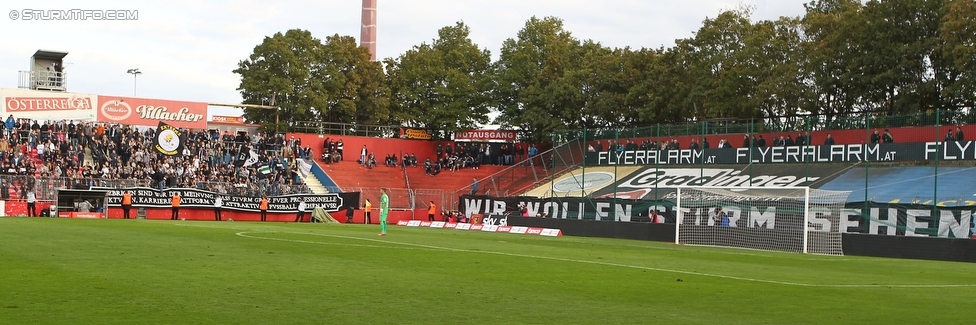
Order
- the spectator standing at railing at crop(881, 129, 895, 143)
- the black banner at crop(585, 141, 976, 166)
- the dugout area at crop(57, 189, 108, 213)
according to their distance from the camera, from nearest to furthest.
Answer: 1. the black banner at crop(585, 141, 976, 166)
2. the spectator standing at railing at crop(881, 129, 895, 143)
3. the dugout area at crop(57, 189, 108, 213)

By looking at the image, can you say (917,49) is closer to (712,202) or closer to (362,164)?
(712,202)

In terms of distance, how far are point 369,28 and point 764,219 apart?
62475mm

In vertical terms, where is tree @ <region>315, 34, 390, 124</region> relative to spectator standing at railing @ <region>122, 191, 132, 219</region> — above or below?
above

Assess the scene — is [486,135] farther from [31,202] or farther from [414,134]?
[31,202]

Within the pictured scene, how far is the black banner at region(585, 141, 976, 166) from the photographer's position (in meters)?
38.7

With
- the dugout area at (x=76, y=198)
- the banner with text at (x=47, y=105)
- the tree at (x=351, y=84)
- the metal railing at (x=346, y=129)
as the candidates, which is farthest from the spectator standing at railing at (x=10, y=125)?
the tree at (x=351, y=84)

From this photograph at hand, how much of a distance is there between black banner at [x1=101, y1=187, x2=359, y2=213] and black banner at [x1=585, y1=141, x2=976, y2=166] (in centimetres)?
1446

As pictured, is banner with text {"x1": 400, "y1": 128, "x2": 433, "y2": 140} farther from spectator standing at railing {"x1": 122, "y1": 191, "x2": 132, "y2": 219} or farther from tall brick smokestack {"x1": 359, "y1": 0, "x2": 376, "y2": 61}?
spectator standing at railing {"x1": 122, "y1": 191, "x2": 132, "y2": 219}

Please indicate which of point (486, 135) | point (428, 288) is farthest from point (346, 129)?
point (428, 288)

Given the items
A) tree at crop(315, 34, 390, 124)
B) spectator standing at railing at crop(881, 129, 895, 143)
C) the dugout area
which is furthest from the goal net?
→ tree at crop(315, 34, 390, 124)

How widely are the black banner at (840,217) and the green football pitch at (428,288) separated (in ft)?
29.9

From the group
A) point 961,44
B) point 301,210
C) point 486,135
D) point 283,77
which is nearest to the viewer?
point 961,44

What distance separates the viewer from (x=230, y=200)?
49875 millimetres

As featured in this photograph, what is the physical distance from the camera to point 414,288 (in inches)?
504
